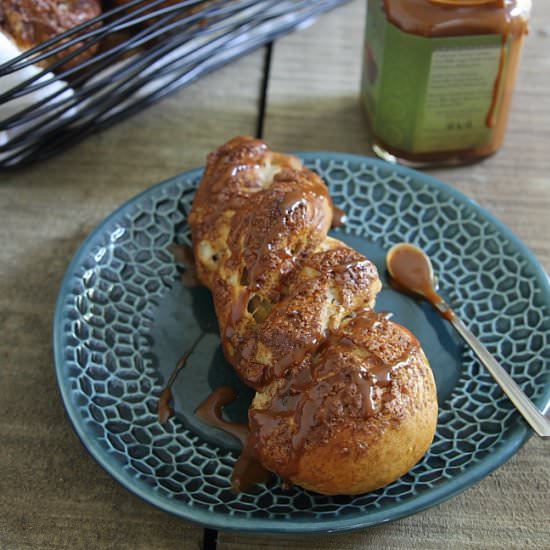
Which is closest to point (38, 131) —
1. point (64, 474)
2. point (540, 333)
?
point (64, 474)

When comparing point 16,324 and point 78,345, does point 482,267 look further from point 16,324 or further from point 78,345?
point 16,324

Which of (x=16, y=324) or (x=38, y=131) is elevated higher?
(x=38, y=131)

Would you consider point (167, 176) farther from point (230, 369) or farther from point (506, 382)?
point (506, 382)

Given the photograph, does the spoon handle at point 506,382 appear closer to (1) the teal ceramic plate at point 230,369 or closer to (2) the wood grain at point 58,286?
(1) the teal ceramic plate at point 230,369

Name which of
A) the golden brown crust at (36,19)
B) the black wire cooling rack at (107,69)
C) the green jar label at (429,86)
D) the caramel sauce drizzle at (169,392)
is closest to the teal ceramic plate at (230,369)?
the caramel sauce drizzle at (169,392)

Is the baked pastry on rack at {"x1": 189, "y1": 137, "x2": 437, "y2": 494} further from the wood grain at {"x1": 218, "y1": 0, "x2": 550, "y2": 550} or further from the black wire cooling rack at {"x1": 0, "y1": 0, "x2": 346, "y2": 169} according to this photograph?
the black wire cooling rack at {"x1": 0, "y1": 0, "x2": 346, "y2": 169}
